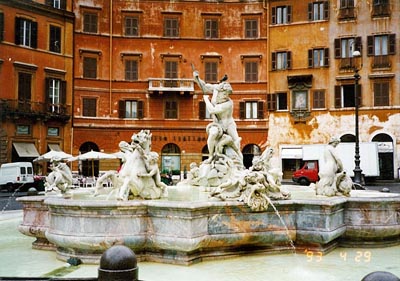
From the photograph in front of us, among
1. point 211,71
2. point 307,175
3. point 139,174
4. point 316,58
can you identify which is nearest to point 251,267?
point 139,174

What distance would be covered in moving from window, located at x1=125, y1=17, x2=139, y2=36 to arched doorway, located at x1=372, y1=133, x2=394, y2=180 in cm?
1894

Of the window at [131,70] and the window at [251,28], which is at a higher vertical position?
the window at [251,28]

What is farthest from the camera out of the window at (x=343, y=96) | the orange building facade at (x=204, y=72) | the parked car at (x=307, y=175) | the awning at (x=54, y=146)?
the window at (x=343, y=96)

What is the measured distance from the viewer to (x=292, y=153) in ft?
120

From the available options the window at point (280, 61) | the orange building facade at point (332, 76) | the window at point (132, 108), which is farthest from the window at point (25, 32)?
the window at point (280, 61)

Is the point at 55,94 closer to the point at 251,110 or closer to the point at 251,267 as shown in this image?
the point at 251,110

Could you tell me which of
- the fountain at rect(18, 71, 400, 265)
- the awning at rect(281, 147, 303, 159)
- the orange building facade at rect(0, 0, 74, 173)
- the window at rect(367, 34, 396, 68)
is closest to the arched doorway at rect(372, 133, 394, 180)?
the window at rect(367, 34, 396, 68)

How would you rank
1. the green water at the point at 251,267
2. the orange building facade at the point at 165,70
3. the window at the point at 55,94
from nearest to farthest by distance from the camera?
1. the green water at the point at 251,267
2. the window at the point at 55,94
3. the orange building facade at the point at 165,70

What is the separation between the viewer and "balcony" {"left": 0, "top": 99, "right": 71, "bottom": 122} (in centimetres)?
3219

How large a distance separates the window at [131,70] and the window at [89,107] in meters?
3.02

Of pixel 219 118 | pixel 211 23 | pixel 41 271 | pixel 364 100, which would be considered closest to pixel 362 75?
pixel 364 100

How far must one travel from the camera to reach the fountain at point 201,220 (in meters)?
7.32

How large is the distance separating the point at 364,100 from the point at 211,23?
12.3 metres

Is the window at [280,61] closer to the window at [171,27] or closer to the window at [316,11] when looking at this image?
the window at [316,11]
